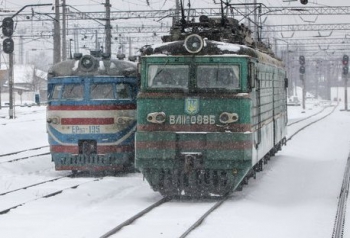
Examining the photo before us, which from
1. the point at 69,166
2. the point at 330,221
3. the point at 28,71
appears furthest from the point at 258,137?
the point at 28,71

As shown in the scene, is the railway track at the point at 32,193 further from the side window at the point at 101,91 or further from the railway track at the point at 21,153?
the railway track at the point at 21,153

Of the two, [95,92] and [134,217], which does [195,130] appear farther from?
[95,92]

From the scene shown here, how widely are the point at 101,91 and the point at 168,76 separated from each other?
4035 mm

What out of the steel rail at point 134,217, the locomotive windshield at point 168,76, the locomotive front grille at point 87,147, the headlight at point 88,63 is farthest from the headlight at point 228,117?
the headlight at point 88,63

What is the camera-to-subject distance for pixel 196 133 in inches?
527

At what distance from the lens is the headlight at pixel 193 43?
44.1 feet

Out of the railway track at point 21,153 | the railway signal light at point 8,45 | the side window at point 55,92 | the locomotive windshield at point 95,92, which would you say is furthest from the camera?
the railway signal light at point 8,45

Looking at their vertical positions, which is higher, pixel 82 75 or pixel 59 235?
pixel 82 75

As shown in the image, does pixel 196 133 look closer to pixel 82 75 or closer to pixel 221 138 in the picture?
pixel 221 138

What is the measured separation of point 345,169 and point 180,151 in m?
7.14

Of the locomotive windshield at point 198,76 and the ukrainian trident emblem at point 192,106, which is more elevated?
the locomotive windshield at point 198,76

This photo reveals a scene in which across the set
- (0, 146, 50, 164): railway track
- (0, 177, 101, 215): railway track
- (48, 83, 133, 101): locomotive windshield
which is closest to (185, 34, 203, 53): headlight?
(0, 177, 101, 215): railway track

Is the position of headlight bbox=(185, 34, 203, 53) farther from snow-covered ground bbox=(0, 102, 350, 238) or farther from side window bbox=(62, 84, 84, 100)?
side window bbox=(62, 84, 84, 100)

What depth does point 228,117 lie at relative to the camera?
522 inches
